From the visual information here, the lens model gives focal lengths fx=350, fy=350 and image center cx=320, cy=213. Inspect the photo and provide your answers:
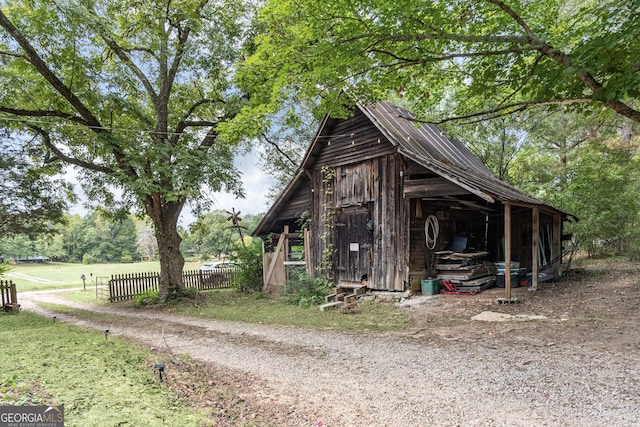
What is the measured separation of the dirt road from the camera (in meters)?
3.53

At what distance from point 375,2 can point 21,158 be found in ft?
43.0

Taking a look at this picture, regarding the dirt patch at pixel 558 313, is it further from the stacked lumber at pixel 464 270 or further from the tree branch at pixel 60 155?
the tree branch at pixel 60 155

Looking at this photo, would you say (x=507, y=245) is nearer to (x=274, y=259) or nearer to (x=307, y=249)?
(x=307, y=249)

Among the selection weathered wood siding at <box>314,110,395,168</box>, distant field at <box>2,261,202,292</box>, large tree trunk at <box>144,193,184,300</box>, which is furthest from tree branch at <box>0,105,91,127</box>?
distant field at <box>2,261,202,292</box>

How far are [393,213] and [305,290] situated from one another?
3856 mm

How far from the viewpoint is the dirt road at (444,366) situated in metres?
3.53

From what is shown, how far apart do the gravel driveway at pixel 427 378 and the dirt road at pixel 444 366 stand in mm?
16

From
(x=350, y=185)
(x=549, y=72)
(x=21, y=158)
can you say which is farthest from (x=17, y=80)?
(x=549, y=72)

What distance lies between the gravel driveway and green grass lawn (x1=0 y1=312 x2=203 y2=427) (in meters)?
1.00

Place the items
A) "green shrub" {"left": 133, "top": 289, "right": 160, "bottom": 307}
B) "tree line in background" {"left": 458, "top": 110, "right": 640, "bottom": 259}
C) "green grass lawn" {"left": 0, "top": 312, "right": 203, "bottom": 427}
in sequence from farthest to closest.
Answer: "tree line in background" {"left": 458, "top": 110, "right": 640, "bottom": 259}
"green shrub" {"left": 133, "top": 289, "right": 160, "bottom": 307}
"green grass lawn" {"left": 0, "top": 312, "right": 203, "bottom": 427}

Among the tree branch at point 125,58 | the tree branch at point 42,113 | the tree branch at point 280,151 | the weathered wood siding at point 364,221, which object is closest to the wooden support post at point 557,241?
the weathered wood siding at point 364,221

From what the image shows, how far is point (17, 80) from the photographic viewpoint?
10.6 m

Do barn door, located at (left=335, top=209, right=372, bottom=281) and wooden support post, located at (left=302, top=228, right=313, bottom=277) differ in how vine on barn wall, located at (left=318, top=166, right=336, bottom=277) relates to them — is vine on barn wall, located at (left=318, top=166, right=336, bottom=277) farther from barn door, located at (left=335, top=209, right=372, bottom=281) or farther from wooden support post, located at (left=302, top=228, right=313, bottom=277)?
wooden support post, located at (left=302, top=228, right=313, bottom=277)

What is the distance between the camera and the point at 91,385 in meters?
3.47
